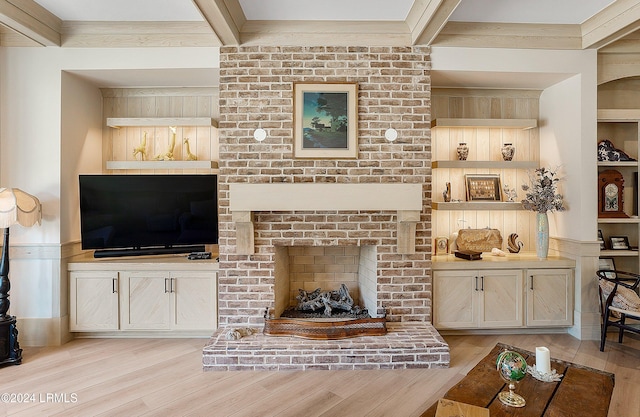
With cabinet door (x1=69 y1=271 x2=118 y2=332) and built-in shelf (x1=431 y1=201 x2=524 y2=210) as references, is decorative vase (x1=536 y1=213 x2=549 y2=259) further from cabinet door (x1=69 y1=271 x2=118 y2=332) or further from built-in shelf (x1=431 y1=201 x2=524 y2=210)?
cabinet door (x1=69 y1=271 x2=118 y2=332)

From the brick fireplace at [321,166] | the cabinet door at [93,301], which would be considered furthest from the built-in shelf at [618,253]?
the cabinet door at [93,301]

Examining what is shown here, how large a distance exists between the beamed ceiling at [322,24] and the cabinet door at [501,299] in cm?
217

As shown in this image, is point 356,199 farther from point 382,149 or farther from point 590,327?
point 590,327

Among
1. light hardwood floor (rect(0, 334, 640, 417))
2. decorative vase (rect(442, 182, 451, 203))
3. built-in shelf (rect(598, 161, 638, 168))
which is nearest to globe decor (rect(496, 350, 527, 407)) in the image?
light hardwood floor (rect(0, 334, 640, 417))

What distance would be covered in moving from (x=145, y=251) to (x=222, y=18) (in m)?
2.29

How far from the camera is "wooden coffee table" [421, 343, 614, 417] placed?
1653 mm

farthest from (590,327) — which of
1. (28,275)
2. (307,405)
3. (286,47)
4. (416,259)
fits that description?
(28,275)

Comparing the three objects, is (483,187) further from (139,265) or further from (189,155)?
(139,265)

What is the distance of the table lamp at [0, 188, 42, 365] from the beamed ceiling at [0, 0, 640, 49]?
139 centimetres

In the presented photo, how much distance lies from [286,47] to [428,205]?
1928 mm

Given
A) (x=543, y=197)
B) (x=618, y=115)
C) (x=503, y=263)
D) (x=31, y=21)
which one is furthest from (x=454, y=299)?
(x=31, y=21)

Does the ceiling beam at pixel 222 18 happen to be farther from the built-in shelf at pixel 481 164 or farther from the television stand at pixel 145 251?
the built-in shelf at pixel 481 164

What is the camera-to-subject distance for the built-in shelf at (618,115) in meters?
3.67

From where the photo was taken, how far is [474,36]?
11.1 ft
